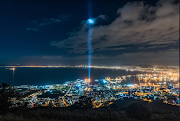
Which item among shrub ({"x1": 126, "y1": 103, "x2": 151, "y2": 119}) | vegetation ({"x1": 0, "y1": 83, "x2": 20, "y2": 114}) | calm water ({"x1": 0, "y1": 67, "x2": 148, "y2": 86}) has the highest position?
vegetation ({"x1": 0, "y1": 83, "x2": 20, "y2": 114})

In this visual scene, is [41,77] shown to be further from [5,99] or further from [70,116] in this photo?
[70,116]

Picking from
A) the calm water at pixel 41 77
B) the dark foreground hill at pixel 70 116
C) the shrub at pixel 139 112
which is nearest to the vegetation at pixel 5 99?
the dark foreground hill at pixel 70 116

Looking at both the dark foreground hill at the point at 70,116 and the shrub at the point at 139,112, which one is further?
the shrub at the point at 139,112

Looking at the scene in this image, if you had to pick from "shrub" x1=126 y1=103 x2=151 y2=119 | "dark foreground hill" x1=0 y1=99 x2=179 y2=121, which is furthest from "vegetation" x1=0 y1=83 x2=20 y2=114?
"shrub" x1=126 y1=103 x2=151 y2=119

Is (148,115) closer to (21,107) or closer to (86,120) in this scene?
(86,120)

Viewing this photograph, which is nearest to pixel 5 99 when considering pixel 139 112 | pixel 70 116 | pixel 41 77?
pixel 70 116

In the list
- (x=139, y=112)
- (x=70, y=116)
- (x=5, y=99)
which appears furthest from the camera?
(x=139, y=112)

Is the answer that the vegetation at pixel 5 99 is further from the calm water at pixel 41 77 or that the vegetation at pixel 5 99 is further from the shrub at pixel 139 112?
Answer: the calm water at pixel 41 77

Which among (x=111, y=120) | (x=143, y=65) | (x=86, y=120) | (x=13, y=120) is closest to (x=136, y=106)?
(x=111, y=120)

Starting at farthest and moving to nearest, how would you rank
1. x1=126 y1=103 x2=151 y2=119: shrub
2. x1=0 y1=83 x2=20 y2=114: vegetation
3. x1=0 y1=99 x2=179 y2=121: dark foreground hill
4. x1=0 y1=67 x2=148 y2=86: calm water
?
1. x1=0 y1=67 x2=148 y2=86: calm water
2. x1=126 y1=103 x2=151 y2=119: shrub
3. x1=0 y1=83 x2=20 y2=114: vegetation
4. x1=0 y1=99 x2=179 y2=121: dark foreground hill

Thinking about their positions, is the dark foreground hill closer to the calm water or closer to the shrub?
the shrub

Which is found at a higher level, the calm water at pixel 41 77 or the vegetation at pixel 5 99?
the vegetation at pixel 5 99
